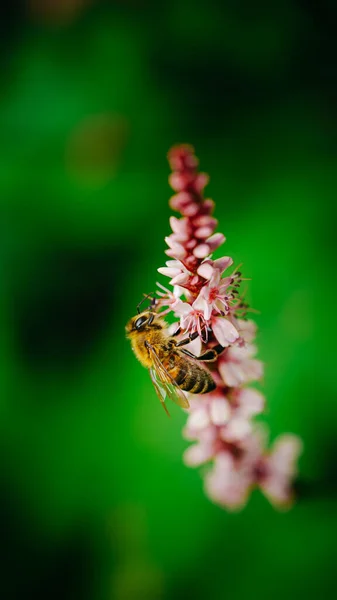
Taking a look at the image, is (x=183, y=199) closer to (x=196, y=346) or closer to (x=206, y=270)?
(x=206, y=270)

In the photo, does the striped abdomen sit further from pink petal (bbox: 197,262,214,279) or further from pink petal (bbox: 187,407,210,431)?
pink petal (bbox: 197,262,214,279)

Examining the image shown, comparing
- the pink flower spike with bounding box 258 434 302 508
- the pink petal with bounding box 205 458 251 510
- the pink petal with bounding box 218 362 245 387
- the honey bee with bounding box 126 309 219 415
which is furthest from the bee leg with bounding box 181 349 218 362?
the pink flower spike with bounding box 258 434 302 508

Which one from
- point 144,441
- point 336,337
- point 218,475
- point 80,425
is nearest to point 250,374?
point 218,475

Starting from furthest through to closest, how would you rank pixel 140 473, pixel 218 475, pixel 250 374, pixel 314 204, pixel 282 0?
pixel 282 0 < pixel 314 204 < pixel 140 473 < pixel 218 475 < pixel 250 374

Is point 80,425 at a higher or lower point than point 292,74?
lower

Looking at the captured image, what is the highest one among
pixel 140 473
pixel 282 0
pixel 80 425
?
pixel 282 0

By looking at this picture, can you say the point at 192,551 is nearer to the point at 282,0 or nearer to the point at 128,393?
the point at 128,393
